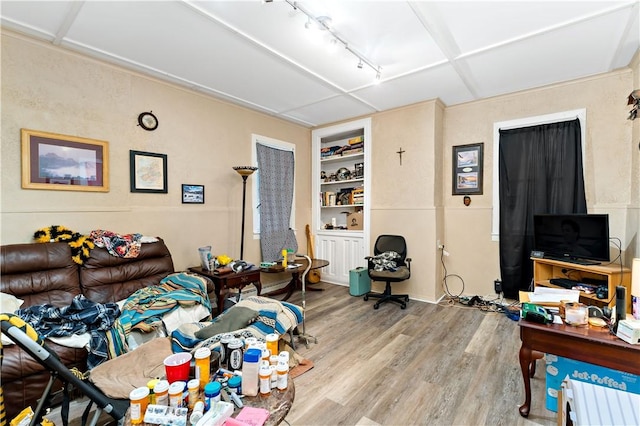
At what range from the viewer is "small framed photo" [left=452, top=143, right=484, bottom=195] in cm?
396

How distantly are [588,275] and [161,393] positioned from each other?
409cm

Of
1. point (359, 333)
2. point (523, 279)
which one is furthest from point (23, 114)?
point (523, 279)

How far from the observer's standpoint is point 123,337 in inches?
79.8

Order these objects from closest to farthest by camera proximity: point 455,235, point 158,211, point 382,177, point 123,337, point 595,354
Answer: point 595,354 → point 123,337 → point 158,211 → point 455,235 → point 382,177

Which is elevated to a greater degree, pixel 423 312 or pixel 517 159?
pixel 517 159

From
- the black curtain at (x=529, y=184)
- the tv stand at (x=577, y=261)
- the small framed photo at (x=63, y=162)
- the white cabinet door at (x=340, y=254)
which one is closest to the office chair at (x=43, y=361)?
the small framed photo at (x=63, y=162)

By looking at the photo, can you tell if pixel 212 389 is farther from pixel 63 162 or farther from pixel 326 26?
pixel 63 162

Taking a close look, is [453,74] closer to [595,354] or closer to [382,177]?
[382,177]

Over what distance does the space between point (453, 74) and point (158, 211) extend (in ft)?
12.3

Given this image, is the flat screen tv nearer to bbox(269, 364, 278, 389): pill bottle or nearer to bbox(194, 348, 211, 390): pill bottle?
bbox(269, 364, 278, 389): pill bottle

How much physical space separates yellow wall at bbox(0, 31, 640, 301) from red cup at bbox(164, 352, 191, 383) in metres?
2.30

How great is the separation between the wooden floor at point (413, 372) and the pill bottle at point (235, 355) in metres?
0.75

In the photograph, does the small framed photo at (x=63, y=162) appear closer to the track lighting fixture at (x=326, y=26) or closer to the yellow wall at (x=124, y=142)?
the yellow wall at (x=124, y=142)

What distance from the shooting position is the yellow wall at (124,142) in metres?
2.38
